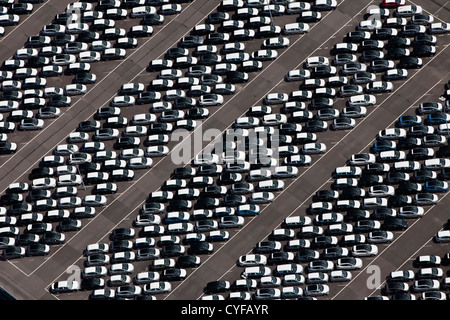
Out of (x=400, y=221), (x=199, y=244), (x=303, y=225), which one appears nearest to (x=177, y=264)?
(x=199, y=244)

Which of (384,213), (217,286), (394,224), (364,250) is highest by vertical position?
(384,213)

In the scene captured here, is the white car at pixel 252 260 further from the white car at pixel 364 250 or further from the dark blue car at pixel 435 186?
the dark blue car at pixel 435 186

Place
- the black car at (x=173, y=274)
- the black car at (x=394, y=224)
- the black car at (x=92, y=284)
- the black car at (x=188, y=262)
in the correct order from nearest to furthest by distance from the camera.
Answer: the black car at (x=173, y=274) < the black car at (x=394, y=224) < the black car at (x=92, y=284) < the black car at (x=188, y=262)

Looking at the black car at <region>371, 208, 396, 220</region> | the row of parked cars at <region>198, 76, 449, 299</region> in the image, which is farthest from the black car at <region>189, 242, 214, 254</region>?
the black car at <region>371, 208, 396, 220</region>

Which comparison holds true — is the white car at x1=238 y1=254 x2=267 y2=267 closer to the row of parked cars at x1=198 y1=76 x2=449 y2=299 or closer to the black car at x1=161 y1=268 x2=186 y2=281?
the row of parked cars at x1=198 y1=76 x2=449 y2=299

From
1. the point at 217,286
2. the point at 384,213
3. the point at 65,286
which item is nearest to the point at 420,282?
the point at 384,213

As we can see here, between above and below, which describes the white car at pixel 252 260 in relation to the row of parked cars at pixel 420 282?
above

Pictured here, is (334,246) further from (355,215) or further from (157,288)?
(157,288)

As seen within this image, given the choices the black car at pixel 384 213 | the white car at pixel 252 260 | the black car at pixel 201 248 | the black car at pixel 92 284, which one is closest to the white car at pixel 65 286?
the black car at pixel 92 284

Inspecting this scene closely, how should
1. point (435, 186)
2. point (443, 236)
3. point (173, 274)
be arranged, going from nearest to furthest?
point (443, 236) → point (173, 274) → point (435, 186)
